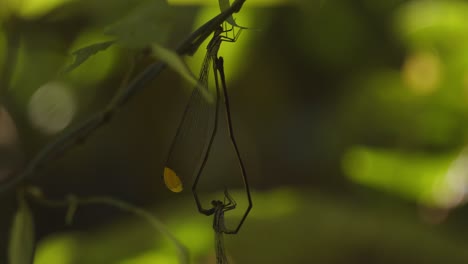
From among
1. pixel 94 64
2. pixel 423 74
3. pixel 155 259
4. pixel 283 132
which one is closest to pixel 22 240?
pixel 155 259

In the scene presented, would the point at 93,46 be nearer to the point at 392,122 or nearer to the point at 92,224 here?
the point at 392,122

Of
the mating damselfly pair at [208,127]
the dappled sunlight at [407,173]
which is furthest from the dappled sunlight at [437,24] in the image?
the mating damselfly pair at [208,127]

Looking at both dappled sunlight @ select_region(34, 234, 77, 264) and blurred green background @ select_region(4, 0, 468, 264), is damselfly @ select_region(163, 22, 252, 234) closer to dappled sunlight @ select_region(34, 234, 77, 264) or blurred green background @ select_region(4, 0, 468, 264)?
blurred green background @ select_region(4, 0, 468, 264)

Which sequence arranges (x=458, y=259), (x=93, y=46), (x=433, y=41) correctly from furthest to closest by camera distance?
(x=433, y=41), (x=458, y=259), (x=93, y=46)

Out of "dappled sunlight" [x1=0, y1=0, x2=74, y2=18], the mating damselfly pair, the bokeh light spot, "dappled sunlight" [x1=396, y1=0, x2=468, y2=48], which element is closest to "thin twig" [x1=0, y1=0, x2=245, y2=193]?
the mating damselfly pair

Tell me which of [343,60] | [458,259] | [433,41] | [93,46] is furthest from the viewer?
[343,60]

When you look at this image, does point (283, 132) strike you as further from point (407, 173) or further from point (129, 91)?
point (129, 91)

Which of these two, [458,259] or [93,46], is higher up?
[93,46]

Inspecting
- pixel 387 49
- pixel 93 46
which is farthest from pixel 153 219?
pixel 387 49
